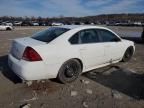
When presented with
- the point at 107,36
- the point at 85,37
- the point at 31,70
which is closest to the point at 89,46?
the point at 85,37

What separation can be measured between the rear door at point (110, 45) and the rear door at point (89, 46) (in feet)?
0.69

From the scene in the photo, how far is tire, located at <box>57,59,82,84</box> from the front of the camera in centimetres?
548

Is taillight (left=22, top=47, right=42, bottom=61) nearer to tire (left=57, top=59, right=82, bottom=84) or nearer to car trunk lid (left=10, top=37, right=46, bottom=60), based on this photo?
car trunk lid (left=10, top=37, right=46, bottom=60)

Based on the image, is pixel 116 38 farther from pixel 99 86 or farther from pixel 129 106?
pixel 129 106

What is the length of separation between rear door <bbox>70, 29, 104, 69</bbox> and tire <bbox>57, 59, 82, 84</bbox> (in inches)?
11.8

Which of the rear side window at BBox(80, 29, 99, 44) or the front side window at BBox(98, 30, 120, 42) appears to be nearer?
the rear side window at BBox(80, 29, 99, 44)

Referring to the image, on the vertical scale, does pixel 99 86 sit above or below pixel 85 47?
below

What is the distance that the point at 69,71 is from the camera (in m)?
5.63

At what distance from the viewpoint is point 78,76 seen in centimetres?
593

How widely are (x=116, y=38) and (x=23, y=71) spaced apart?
357 centimetres

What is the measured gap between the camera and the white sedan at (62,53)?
5020mm

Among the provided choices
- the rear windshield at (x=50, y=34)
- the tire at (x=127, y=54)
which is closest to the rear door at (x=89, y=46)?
the rear windshield at (x=50, y=34)

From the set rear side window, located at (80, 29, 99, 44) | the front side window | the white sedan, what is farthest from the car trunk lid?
the front side window

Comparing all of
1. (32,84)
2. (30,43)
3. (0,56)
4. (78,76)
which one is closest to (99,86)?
(78,76)
